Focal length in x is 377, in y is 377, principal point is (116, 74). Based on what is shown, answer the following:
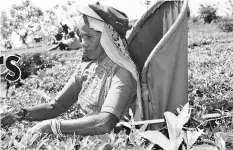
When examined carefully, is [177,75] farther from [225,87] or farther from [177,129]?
[225,87]

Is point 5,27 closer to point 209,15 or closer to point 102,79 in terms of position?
point 209,15

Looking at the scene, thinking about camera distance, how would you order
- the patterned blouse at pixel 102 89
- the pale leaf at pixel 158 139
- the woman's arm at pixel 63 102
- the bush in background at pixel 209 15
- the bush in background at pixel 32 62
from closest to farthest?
1. the pale leaf at pixel 158 139
2. the patterned blouse at pixel 102 89
3. the woman's arm at pixel 63 102
4. the bush in background at pixel 32 62
5. the bush in background at pixel 209 15

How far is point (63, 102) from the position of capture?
239cm

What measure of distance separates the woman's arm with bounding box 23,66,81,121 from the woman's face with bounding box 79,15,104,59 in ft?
0.77

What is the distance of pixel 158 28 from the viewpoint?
7.76ft

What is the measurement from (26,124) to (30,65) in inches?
453

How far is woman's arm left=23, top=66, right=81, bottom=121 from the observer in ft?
7.67

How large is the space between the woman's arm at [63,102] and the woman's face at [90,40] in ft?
0.77

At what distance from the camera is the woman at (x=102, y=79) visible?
1.88 metres

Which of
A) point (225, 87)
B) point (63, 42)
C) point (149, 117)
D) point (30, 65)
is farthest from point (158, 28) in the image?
point (63, 42)

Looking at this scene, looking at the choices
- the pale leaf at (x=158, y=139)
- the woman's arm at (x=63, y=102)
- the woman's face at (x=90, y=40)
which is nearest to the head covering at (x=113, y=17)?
the woman's face at (x=90, y=40)

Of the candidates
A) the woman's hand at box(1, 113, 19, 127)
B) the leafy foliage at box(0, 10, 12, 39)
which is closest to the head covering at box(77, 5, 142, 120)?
the woman's hand at box(1, 113, 19, 127)

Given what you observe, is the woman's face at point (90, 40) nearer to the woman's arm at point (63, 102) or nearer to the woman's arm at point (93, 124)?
the woman's arm at point (63, 102)

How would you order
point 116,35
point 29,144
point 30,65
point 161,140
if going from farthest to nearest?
point 30,65, point 116,35, point 29,144, point 161,140
